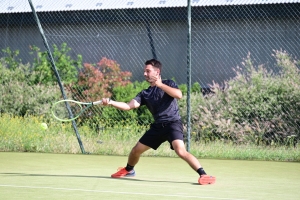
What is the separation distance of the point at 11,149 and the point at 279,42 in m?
6.54

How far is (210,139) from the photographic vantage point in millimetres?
14172

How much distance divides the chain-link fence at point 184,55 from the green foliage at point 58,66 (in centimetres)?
2

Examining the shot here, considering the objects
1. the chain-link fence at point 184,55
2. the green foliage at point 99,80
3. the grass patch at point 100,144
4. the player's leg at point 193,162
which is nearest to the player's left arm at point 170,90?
the player's leg at point 193,162

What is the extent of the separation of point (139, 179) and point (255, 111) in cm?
518

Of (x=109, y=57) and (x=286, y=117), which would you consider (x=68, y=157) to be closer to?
(x=286, y=117)

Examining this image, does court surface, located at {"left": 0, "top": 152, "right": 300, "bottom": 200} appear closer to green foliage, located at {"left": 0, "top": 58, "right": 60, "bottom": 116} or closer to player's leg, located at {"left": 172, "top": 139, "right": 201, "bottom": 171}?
player's leg, located at {"left": 172, "top": 139, "right": 201, "bottom": 171}

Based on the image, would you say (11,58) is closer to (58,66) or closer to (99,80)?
(58,66)

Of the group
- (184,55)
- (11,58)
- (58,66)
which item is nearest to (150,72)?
(58,66)

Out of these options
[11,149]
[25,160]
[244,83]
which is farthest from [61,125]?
[244,83]

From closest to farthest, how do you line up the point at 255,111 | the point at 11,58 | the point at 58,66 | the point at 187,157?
the point at 187,157 → the point at 255,111 → the point at 58,66 → the point at 11,58

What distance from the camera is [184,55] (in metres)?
18.2

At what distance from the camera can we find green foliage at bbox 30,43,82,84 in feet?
56.6

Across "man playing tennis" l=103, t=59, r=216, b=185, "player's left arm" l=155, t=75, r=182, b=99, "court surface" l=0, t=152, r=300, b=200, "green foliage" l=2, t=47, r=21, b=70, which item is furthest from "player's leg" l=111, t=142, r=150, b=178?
"green foliage" l=2, t=47, r=21, b=70

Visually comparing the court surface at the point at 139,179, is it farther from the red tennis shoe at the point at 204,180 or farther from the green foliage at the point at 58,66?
the green foliage at the point at 58,66
